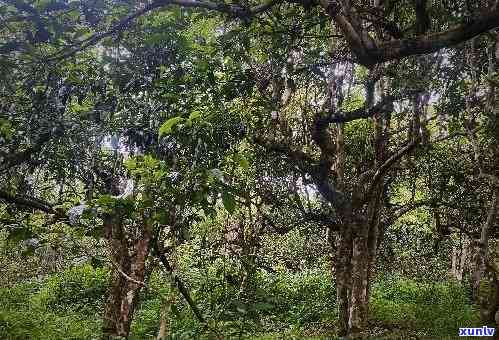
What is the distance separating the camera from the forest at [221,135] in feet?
10.3

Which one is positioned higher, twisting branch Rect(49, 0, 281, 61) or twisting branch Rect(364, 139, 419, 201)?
twisting branch Rect(364, 139, 419, 201)

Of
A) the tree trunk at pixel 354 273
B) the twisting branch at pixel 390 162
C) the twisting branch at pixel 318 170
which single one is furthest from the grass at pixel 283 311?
the twisting branch at pixel 390 162

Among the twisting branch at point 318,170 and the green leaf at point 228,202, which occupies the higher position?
the twisting branch at point 318,170

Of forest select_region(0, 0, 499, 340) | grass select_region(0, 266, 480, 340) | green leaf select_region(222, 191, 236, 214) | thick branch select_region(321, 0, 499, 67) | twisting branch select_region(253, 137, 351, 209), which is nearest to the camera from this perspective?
green leaf select_region(222, 191, 236, 214)

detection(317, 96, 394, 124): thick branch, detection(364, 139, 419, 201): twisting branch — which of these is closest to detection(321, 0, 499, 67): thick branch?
detection(317, 96, 394, 124): thick branch

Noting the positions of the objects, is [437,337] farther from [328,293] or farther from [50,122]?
[50,122]

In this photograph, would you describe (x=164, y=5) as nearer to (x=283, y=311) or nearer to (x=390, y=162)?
(x=390, y=162)

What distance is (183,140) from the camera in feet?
13.0

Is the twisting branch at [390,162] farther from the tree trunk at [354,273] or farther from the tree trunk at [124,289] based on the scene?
the tree trunk at [124,289]

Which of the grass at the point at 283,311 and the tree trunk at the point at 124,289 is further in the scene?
the grass at the point at 283,311

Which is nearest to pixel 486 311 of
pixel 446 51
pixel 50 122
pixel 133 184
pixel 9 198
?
pixel 446 51

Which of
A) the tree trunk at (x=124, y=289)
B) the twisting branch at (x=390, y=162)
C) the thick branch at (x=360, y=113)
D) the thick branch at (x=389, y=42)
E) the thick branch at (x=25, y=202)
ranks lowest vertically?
the tree trunk at (x=124, y=289)

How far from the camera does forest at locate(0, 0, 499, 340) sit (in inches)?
123

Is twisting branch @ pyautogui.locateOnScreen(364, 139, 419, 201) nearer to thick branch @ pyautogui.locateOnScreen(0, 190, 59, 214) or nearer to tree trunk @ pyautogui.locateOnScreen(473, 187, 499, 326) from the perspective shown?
tree trunk @ pyautogui.locateOnScreen(473, 187, 499, 326)
